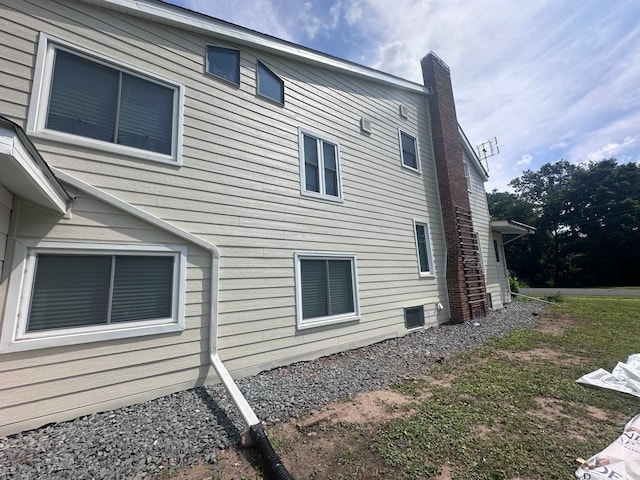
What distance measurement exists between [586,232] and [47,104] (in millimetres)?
47668

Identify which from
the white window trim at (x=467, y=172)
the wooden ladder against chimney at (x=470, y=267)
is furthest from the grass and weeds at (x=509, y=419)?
the white window trim at (x=467, y=172)

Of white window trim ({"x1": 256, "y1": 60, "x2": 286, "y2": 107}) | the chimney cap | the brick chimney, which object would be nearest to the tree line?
the brick chimney

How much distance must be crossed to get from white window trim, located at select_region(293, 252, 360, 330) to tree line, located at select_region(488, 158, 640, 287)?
1496 inches

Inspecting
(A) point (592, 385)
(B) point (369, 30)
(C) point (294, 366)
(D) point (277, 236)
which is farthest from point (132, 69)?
(A) point (592, 385)

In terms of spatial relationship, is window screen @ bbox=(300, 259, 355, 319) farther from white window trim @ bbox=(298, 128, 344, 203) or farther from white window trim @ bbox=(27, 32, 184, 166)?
white window trim @ bbox=(27, 32, 184, 166)

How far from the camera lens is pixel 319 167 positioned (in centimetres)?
636

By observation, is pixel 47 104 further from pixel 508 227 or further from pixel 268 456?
pixel 508 227

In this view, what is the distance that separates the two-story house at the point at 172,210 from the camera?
307 cm

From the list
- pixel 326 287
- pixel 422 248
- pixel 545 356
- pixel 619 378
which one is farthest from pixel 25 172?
pixel 422 248

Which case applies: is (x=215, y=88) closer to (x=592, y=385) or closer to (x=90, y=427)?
(x=90, y=427)

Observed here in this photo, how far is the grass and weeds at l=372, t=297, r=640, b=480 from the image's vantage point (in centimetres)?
242

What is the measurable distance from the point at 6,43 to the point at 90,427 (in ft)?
15.1

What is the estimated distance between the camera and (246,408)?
3086 mm

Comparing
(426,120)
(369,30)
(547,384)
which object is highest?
(369,30)
